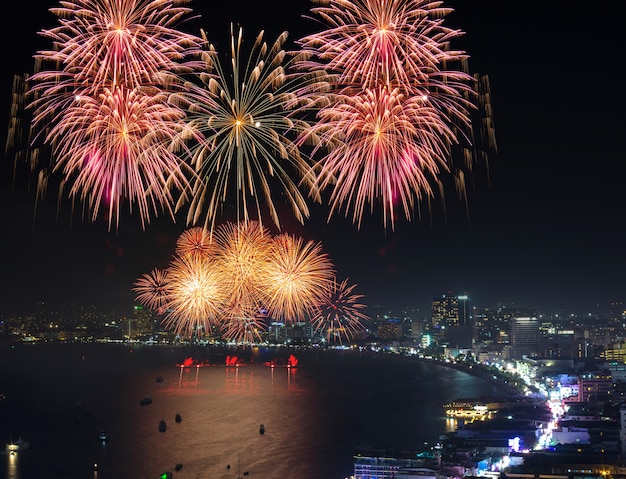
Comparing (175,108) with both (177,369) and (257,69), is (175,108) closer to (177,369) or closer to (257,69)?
(257,69)

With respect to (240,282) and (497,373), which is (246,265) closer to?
(240,282)

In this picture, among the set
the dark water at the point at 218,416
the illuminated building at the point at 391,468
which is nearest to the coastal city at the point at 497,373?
the illuminated building at the point at 391,468

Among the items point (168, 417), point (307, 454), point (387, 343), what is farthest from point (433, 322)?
point (307, 454)

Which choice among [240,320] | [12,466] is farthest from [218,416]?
[240,320]

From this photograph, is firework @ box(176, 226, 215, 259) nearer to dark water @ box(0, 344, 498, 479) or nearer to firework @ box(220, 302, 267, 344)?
firework @ box(220, 302, 267, 344)

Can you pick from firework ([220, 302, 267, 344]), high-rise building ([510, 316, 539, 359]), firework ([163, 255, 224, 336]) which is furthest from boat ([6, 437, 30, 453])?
high-rise building ([510, 316, 539, 359])

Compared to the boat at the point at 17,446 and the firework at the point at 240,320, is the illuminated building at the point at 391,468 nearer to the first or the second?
the firework at the point at 240,320

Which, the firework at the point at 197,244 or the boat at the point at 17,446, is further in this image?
the boat at the point at 17,446
